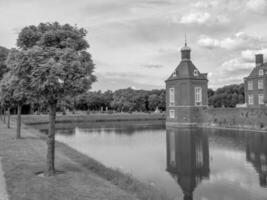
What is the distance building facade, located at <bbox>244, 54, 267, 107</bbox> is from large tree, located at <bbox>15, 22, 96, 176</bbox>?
3887 cm

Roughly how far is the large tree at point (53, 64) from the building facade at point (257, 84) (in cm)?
3887

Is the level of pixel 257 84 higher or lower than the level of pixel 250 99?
higher

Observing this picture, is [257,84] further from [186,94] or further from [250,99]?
[186,94]

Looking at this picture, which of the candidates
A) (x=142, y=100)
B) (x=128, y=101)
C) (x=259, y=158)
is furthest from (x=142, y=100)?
(x=259, y=158)

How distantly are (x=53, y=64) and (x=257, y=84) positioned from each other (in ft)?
136

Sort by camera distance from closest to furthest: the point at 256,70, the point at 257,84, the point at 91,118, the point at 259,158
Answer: the point at 259,158
the point at 257,84
the point at 256,70
the point at 91,118

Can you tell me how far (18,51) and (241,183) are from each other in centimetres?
869

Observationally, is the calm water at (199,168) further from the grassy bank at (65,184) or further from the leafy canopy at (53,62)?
the leafy canopy at (53,62)

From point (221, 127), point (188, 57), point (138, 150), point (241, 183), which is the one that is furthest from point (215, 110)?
point (241, 183)

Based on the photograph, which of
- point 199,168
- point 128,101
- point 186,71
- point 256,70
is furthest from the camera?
point 128,101

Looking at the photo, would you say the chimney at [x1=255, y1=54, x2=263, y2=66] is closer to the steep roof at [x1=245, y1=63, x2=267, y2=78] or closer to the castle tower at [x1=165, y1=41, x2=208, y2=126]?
the steep roof at [x1=245, y1=63, x2=267, y2=78]

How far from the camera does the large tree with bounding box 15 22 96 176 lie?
7.27m

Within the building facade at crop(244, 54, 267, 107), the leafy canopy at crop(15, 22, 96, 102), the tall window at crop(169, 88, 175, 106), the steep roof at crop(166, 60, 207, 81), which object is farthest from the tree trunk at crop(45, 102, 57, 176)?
the building facade at crop(244, 54, 267, 107)

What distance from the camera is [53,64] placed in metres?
7.19
